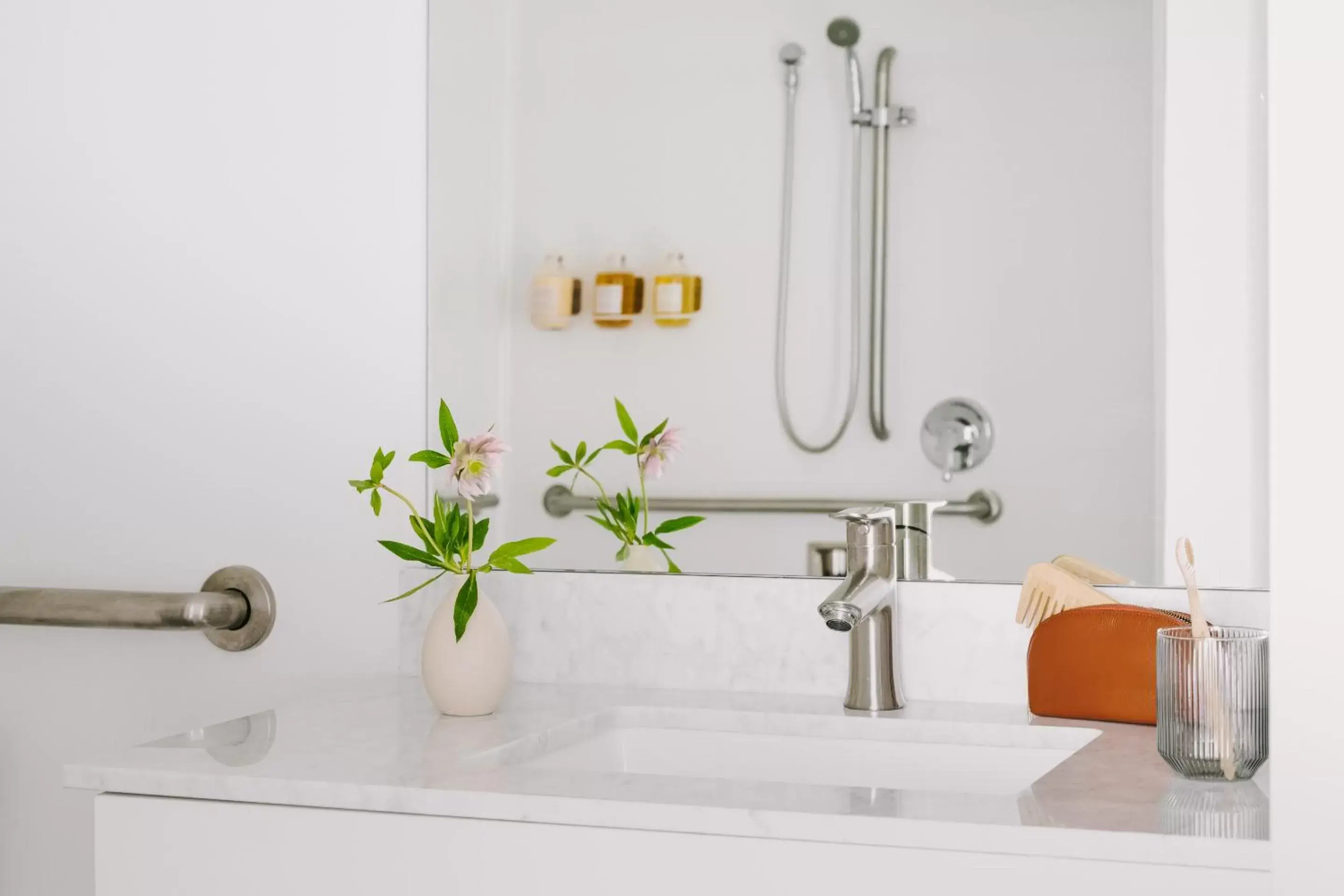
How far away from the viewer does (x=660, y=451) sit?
4.98ft

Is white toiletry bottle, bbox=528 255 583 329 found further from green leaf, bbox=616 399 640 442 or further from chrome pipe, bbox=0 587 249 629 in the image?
chrome pipe, bbox=0 587 249 629

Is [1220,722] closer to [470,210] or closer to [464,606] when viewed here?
[464,606]

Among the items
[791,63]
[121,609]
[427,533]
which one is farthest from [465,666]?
[791,63]

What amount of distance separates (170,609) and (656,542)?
1.86ft

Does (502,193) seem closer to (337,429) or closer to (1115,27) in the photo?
(337,429)

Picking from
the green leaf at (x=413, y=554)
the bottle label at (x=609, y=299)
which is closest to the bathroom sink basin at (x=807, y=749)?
the green leaf at (x=413, y=554)

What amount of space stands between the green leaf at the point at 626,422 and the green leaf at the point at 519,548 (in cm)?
16

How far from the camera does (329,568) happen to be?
1620 millimetres

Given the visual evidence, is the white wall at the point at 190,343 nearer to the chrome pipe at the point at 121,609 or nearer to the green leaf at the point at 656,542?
the chrome pipe at the point at 121,609

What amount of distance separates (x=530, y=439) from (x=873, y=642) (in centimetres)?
48

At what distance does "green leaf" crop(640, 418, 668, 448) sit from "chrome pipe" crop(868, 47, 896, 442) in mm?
234

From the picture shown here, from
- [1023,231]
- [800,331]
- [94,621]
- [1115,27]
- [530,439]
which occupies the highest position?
[1115,27]

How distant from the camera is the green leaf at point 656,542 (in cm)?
151

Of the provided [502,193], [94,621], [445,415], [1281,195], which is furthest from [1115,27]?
[94,621]
